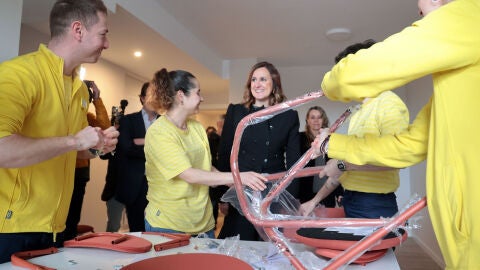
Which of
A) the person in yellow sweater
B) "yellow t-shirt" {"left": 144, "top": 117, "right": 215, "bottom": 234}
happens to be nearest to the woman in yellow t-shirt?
"yellow t-shirt" {"left": 144, "top": 117, "right": 215, "bottom": 234}

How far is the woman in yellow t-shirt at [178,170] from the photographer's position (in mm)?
1336

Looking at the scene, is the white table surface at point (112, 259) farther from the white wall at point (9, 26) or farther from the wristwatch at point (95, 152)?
the white wall at point (9, 26)

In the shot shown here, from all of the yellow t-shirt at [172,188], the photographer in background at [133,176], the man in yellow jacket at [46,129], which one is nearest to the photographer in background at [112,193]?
the photographer in background at [133,176]

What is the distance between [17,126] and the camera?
863 millimetres

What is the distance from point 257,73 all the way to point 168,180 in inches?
28.0

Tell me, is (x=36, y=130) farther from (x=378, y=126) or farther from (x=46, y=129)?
(x=378, y=126)

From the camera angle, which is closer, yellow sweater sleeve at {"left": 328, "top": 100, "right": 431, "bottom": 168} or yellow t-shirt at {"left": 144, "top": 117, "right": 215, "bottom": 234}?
yellow sweater sleeve at {"left": 328, "top": 100, "right": 431, "bottom": 168}

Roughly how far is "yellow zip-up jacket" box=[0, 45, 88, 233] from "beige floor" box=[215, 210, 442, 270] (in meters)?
2.87

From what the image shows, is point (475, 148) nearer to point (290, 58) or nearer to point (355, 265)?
point (355, 265)

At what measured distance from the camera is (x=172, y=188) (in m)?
1.39

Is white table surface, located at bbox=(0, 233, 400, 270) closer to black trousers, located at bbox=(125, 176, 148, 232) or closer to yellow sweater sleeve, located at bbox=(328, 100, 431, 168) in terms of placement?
yellow sweater sleeve, located at bbox=(328, 100, 431, 168)

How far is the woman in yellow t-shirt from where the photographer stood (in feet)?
4.38

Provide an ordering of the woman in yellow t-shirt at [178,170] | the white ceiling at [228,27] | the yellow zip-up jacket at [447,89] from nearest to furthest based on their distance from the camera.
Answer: the yellow zip-up jacket at [447,89] < the woman in yellow t-shirt at [178,170] < the white ceiling at [228,27]

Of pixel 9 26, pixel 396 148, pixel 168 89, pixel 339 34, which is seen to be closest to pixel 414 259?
pixel 339 34
